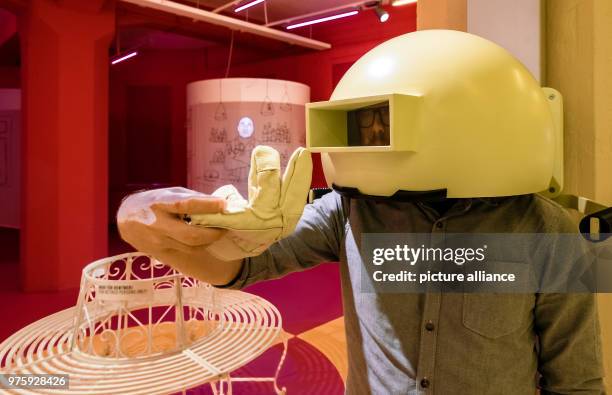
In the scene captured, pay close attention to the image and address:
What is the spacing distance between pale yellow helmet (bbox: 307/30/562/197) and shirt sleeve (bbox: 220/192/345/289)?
0.19m

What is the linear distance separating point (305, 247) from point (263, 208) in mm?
237

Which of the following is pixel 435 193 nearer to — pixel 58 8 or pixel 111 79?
pixel 58 8

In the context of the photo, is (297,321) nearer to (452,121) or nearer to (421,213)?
(421,213)

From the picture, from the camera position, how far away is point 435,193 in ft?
1.91

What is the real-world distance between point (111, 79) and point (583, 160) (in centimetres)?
696

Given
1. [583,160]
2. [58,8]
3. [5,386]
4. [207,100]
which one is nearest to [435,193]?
→ [583,160]

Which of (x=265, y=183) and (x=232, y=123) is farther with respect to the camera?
(x=232, y=123)

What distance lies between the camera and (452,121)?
0.56 m

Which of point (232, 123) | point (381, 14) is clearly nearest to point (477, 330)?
point (232, 123)

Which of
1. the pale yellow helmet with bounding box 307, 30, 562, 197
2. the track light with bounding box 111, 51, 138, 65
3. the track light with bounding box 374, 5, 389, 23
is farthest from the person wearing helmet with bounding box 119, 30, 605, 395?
the track light with bounding box 111, 51, 138, 65

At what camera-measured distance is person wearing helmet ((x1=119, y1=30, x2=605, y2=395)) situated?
0.56m

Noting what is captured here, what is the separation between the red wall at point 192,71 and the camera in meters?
5.25

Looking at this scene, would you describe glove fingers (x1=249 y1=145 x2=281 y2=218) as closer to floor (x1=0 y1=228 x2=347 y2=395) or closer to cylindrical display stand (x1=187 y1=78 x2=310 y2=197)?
A: floor (x1=0 y1=228 x2=347 y2=395)

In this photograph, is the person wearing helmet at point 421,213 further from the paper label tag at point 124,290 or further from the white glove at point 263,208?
the paper label tag at point 124,290
